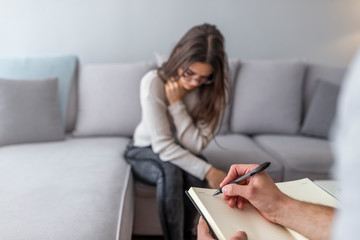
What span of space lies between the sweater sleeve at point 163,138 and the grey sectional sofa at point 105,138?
0.46 feet

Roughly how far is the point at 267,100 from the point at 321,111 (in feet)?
1.08

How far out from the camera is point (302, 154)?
1684mm

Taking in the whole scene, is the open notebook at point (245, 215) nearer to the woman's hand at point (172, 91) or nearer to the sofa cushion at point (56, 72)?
the woman's hand at point (172, 91)

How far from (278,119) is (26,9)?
70.8 inches

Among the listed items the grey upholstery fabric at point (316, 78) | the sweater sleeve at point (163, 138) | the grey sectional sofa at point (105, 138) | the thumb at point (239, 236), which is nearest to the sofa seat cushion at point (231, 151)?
the grey sectional sofa at point (105, 138)

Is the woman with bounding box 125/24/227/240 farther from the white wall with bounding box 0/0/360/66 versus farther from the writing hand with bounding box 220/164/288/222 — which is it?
the white wall with bounding box 0/0/360/66

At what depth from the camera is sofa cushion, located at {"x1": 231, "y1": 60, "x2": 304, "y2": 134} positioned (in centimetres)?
205

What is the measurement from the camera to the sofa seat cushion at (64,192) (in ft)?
3.09

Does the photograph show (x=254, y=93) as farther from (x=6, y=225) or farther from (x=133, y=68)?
(x=6, y=225)

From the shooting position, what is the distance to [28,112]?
1.75 metres

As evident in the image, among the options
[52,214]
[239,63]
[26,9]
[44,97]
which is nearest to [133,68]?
[44,97]

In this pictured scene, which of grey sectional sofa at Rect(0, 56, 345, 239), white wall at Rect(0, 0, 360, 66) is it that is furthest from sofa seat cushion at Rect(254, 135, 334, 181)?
white wall at Rect(0, 0, 360, 66)

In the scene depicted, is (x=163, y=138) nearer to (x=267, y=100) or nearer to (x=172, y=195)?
(x=172, y=195)

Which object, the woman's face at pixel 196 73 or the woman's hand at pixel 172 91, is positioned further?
the woman's hand at pixel 172 91
